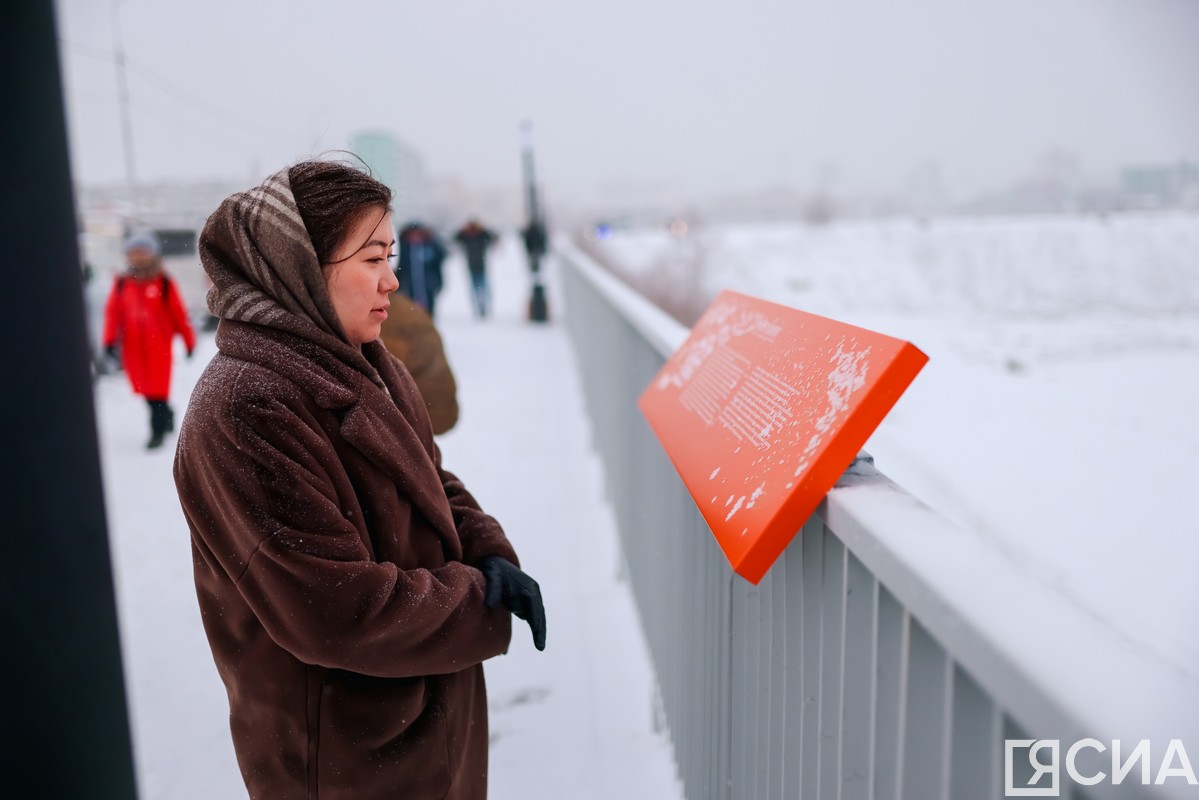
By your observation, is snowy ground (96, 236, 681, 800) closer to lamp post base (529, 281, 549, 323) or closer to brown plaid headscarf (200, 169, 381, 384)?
brown plaid headscarf (200, 169, 381, 384)

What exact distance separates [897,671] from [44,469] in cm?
97

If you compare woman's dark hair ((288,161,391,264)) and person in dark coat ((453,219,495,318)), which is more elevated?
woman's dark hair ((288,161,391,264))

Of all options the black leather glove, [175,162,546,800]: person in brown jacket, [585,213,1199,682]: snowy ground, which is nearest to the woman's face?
[175,162,546,800]: person in brown jacket

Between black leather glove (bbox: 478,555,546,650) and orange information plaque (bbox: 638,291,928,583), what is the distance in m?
0.35

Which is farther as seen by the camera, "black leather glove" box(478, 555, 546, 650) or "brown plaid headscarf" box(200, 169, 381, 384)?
"black leather glove" box(478, 555, 546, 650)

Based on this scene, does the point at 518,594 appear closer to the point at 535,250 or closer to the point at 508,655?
the point at 508,655

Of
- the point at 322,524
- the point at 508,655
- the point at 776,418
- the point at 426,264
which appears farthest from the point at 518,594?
the point at 426,264

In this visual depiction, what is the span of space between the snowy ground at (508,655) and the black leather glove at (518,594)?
2.08 ft

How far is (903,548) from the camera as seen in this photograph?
0.89 meters

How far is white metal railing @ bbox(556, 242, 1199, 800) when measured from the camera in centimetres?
62

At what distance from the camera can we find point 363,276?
4.45 ft

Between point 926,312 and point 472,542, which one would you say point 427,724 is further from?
point 926,312

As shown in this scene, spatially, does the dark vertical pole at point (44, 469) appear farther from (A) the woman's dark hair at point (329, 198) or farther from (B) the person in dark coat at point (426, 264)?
(B) the person in dark coat at point (426, 264)

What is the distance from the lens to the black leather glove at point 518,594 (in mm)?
1528
